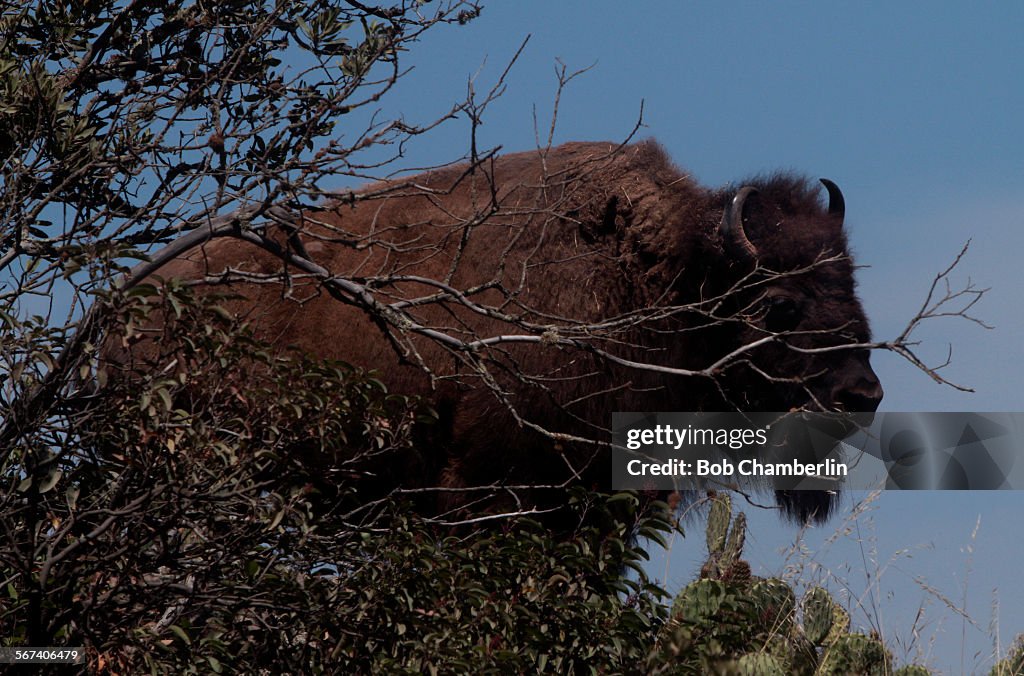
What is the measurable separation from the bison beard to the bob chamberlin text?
374 mm

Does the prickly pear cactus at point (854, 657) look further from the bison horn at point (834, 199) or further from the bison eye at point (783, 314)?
the bison horn at point (834, 199)

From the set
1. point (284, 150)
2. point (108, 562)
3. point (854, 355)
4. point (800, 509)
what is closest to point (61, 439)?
point (108, 562)

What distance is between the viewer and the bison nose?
738 centimetres

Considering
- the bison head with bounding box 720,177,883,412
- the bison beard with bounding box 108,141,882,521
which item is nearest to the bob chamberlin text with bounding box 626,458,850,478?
the bison beard with bounding box 108,141,882,521

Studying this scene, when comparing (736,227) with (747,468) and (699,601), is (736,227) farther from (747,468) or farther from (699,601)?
(699,601)

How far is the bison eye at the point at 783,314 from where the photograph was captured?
7.53 m

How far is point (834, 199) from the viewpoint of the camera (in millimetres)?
8352

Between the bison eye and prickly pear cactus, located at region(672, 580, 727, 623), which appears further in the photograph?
the bison eye

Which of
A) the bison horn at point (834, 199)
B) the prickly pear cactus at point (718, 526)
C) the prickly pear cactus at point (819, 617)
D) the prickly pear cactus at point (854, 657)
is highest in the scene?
the bison horn at point (834, 199)

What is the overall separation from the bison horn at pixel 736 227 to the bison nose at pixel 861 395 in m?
0.97

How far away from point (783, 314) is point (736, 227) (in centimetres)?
61

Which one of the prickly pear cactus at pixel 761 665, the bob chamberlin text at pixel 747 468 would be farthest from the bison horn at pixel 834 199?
the prickly pear cactus at pixel 761 665

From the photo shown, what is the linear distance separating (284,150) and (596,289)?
2.11 metres

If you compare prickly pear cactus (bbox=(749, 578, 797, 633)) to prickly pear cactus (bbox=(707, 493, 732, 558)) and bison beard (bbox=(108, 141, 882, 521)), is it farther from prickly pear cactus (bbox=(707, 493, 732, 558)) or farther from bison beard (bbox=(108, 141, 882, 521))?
bison beard (bbox=(108, 141, 882, 521))
